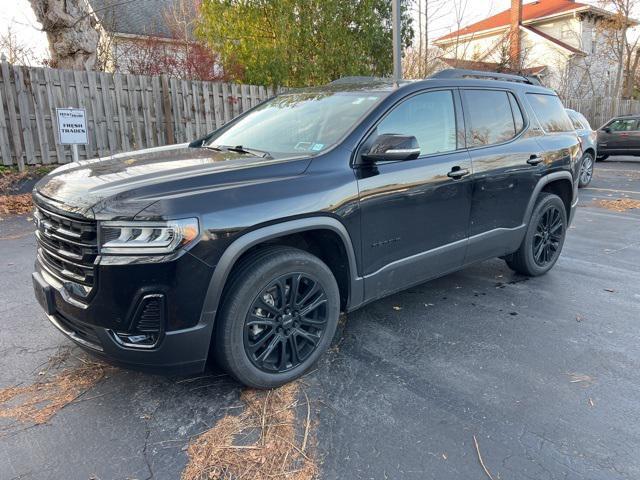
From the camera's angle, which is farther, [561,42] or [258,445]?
[561,42]

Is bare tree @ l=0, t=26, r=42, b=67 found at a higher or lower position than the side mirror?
higher

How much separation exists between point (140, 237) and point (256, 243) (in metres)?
0.59

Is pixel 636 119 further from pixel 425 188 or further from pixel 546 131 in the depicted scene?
pixel 425 188

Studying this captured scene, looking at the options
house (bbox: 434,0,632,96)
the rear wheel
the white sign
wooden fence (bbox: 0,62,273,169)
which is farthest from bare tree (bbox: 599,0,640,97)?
Answer: the white sign

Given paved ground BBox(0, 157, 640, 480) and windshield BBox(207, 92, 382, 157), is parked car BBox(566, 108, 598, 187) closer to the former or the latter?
paved ground BBox(0, 157, 640, 480)

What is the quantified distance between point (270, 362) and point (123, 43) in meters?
16.5

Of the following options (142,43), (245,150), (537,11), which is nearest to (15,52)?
(142,43)

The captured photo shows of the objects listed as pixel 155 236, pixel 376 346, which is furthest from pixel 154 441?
pixel 376 346

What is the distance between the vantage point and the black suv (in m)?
2.37

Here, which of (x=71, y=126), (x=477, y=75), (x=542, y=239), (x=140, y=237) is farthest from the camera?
(x=71, y=126)

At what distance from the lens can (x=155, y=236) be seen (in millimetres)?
2332

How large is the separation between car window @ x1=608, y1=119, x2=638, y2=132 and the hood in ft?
54.1

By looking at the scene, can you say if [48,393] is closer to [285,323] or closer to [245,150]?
[285,323]

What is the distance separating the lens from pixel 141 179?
8.47 ft
